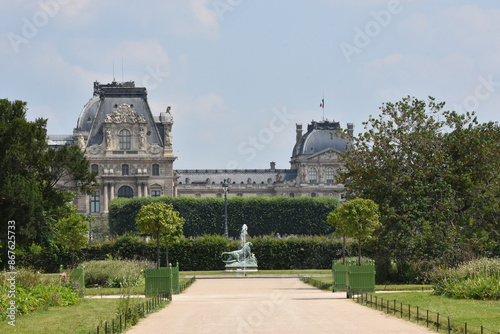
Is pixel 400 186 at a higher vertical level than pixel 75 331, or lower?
higher

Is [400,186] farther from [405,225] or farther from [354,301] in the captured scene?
[354,301]

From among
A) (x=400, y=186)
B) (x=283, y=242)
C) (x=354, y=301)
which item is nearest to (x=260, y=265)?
(x=283, y=242)

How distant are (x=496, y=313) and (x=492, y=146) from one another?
51.5 ft

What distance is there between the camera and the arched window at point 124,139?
3730 inches

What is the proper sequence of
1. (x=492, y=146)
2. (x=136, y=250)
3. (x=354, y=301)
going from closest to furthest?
(x=354, y=301), (x=492, y=146), (x=136, y=250)

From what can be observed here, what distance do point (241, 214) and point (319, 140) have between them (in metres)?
39.5

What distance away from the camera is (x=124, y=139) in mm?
94750

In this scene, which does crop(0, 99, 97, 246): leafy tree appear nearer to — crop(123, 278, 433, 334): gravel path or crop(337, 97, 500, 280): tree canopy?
crop(123, 278, 433, 334): gravel path

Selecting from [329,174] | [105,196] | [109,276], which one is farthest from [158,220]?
[329,174]

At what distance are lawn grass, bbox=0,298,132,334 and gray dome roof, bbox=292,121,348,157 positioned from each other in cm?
10091

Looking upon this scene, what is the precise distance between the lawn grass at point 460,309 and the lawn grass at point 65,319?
6.95 metres

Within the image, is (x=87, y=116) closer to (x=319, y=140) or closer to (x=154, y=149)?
(x=154, y=149)

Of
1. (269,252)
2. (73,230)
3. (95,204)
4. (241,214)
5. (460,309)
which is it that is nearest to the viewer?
(460,309)

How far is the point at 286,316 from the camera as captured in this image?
18.4m
